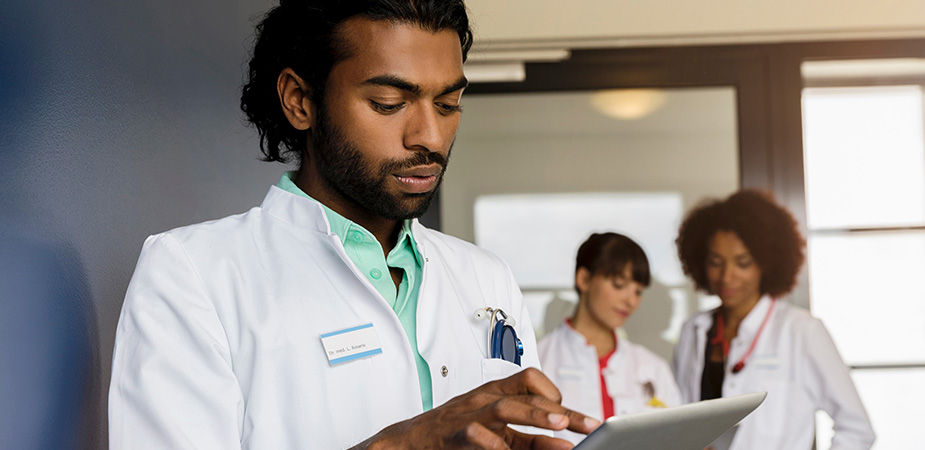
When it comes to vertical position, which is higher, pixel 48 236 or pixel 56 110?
pixel 56 110

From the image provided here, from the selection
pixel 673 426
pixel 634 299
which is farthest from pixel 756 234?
pixel 673 426

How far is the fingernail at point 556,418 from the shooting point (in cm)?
76

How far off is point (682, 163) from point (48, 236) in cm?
253

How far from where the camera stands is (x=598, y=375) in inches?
125

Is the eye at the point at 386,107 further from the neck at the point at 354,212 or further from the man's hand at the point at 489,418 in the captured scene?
the man's hand at the point at 489,418

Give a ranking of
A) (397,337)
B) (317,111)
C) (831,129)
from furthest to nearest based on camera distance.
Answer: (831,129) < (317,111) < (397,337)

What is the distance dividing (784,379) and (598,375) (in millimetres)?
610

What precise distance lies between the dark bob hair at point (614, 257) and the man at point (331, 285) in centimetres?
194

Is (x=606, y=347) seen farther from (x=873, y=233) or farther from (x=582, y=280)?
(x=873, y=233)

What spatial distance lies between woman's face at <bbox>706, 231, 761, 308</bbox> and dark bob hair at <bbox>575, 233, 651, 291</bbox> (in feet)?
0.78

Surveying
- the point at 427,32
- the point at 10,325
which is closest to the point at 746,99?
the point at 427,32

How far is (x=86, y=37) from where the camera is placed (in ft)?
3.84

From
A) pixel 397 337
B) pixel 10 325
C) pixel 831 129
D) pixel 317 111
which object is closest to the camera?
pixel 10 325

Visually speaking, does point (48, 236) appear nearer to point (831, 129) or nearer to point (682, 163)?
point (682, 163)
